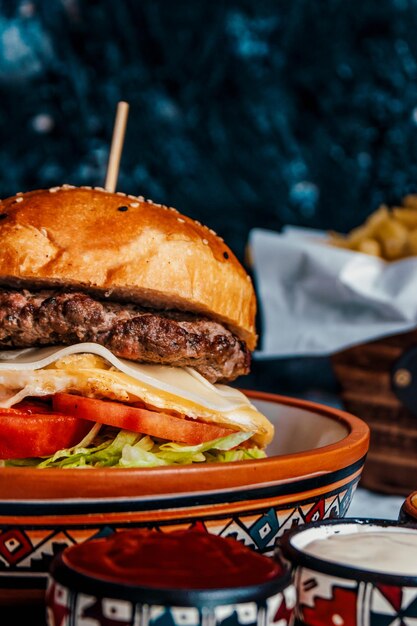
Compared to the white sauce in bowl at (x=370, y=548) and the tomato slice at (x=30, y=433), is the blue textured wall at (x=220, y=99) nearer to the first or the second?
the tomato slice at (x=30, y=433)

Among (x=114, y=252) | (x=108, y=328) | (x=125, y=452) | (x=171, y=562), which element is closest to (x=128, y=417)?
(x=125, y=452)

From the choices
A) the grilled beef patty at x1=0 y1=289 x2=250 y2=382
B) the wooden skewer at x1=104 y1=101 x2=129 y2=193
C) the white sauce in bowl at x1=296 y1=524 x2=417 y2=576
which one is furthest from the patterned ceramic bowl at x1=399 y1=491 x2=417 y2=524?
the wooden skewer at x1=104 y1=101 x2=129 y2=193

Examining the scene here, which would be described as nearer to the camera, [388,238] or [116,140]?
[116,140]

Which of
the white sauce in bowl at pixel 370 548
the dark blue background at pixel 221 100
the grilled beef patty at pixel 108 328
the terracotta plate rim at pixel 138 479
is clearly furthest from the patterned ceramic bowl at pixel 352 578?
the dark blue background at pixel 221 100

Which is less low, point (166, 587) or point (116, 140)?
point (116, 140)

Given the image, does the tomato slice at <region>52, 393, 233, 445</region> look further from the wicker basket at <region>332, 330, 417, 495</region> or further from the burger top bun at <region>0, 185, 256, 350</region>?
the wicker basket at <region>332, 330, 417, 495</region>

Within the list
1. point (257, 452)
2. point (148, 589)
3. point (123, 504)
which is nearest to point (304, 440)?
point (257, 452)

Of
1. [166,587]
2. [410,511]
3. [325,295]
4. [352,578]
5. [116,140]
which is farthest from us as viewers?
[325,295]

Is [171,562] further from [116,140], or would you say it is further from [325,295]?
[325,295]
